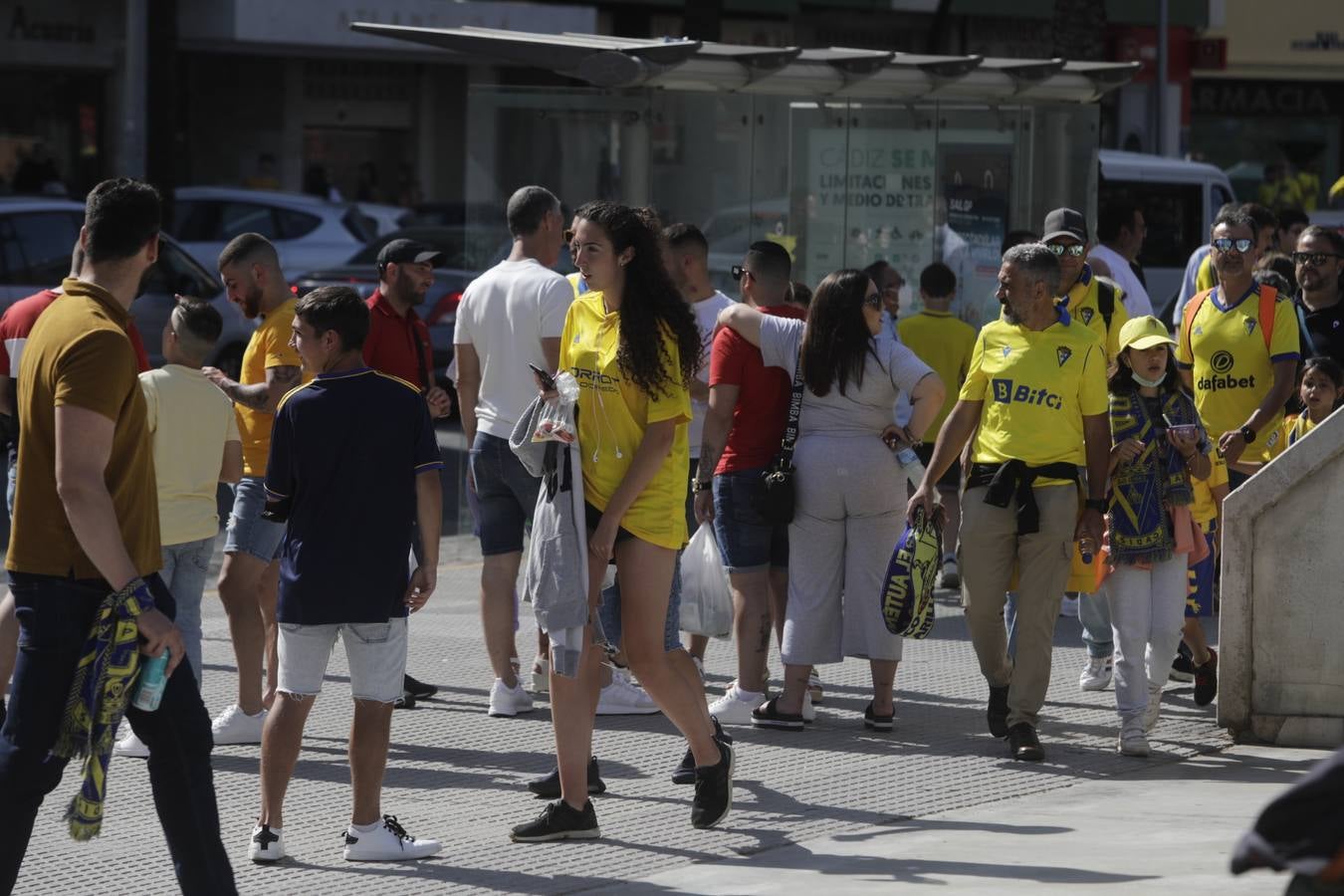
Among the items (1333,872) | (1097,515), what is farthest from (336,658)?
(1333,872)

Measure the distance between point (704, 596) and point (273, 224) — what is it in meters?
14.2

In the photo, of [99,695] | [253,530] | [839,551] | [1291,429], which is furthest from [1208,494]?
[99,695]

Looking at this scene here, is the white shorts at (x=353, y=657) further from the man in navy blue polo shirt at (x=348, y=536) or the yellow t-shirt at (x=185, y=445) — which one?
the yellow t-shirt at (x=185, y=445)

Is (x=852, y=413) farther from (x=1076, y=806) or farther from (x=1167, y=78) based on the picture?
(x=1167, y=78)

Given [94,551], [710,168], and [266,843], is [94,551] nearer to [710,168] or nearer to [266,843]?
[266,843]

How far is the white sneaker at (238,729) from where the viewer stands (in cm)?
721

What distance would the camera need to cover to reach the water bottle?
15.0ft

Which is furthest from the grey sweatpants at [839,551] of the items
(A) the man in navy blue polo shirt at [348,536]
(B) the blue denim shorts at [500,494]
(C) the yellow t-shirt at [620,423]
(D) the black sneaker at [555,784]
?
(A) the man in navy blue polo shirt at [348,536]

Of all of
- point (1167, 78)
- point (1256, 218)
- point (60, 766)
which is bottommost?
point (60, 766)

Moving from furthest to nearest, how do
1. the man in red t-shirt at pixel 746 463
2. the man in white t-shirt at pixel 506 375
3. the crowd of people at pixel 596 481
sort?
the man in white t-shirt at pixel 506 375, the man in red t-shirt at pixel 746 463, the crowd of people at pixel 596 481

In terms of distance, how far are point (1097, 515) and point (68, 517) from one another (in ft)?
12.6

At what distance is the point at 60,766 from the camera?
4.66m

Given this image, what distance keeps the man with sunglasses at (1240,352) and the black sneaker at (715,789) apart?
10.7 feet

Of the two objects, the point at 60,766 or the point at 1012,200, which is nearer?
the point at 60,766
